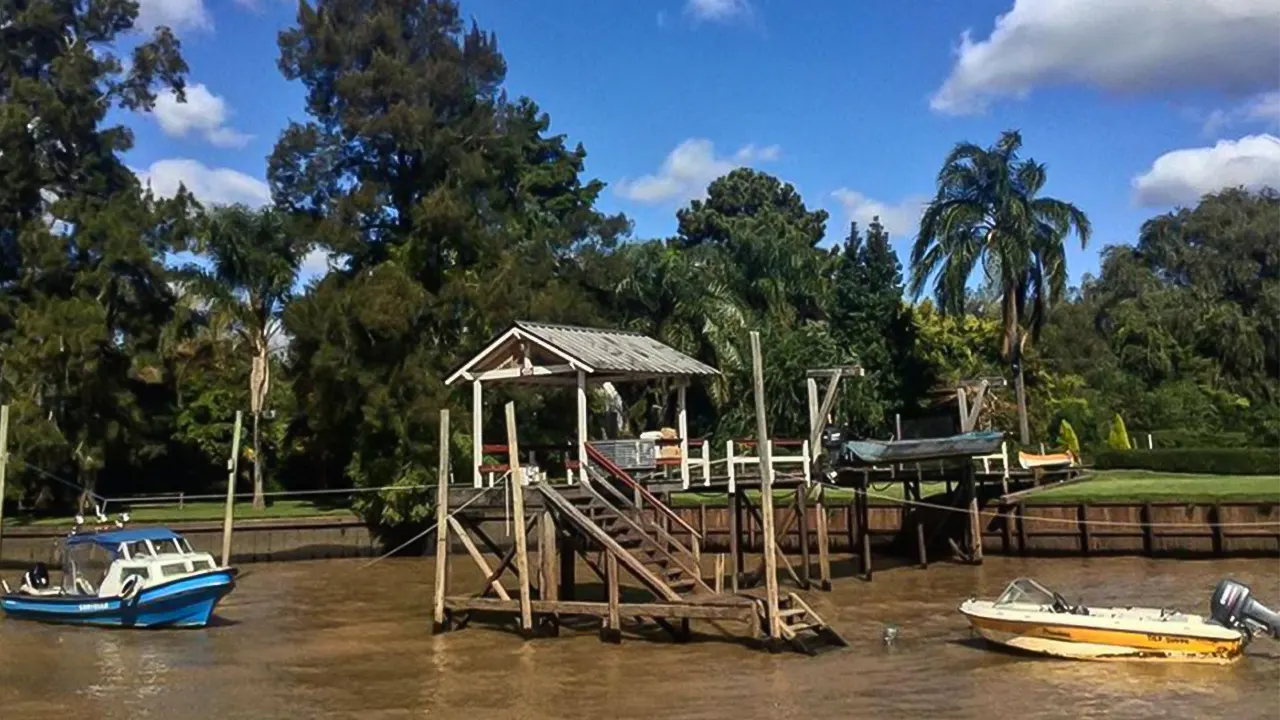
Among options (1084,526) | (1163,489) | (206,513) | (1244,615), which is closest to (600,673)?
(1244,615)

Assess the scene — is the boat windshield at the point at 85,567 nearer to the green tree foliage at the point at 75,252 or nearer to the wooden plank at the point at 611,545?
the wooden plank at the point at 611,545

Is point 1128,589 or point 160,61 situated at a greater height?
point 160,61

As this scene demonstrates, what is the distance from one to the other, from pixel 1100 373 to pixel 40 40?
48822 mm

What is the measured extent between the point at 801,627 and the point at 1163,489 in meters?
21.0

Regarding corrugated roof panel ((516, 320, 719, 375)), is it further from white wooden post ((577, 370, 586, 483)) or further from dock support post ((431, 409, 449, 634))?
dock support post ((431, 409, 449, 634))

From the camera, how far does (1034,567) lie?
3219 cm

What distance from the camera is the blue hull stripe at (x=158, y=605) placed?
84.7ft

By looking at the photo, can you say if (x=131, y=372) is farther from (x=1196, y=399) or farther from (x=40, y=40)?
(x=1196, y=399)

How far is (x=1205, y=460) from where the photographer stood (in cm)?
4356

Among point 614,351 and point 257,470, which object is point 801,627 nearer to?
point 614,351

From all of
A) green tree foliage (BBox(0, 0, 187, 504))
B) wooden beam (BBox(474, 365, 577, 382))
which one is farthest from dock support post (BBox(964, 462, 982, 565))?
green tree foliage (BBox(0, 0, 187, 504))

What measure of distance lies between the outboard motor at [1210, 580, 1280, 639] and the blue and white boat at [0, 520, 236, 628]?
19068 millimetres

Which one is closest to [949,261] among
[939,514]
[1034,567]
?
[939,514]

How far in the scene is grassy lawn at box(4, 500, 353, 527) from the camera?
42938 mm
